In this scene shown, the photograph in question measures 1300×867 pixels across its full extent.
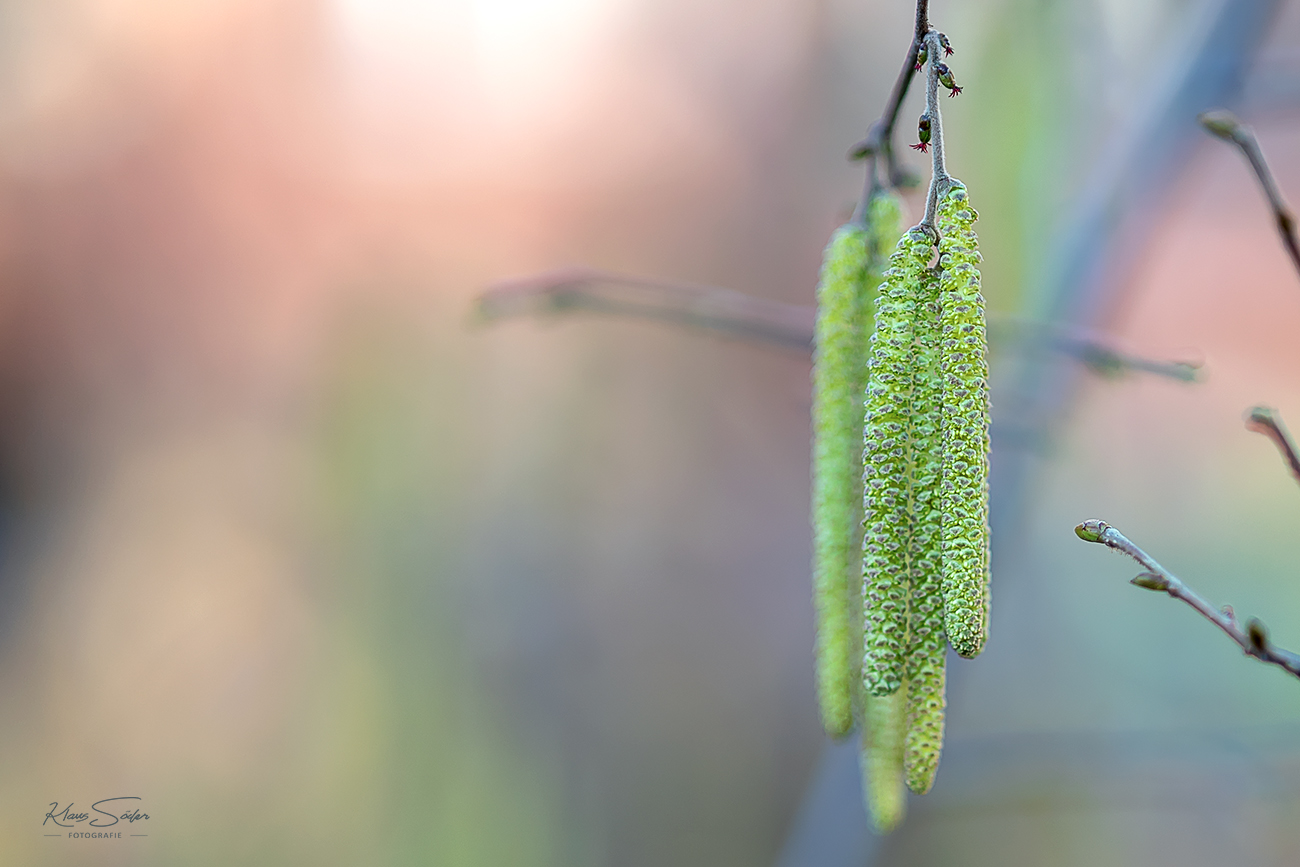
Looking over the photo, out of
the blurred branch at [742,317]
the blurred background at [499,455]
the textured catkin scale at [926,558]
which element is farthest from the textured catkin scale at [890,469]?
the blurred background at [499,455]

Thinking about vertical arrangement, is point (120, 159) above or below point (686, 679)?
above

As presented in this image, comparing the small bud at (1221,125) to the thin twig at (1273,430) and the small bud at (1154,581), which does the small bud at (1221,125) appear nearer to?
the thin twig at (1273,430)

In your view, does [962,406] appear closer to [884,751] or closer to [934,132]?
[934,132]

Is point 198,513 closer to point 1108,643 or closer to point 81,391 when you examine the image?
point 81,391

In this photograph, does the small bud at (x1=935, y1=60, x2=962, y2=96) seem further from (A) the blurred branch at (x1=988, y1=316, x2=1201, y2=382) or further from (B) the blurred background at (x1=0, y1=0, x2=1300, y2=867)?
(B) the blurred background at (x1=0, y1=0, x2=1300, y2=867)

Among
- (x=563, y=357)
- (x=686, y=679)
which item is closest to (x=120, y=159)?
(x=563, y=357)
